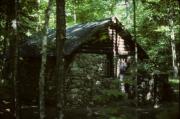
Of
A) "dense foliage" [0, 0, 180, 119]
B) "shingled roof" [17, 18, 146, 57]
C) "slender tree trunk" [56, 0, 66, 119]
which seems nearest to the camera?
"slender tree trunk" [56, 0, 66, 119]

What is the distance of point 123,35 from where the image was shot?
2636 centimetres

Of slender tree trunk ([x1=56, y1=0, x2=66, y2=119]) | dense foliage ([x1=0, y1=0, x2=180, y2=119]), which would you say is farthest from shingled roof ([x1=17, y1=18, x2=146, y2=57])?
slender tree trunk ([x1=56, y1=0, x2=66, y2=119])

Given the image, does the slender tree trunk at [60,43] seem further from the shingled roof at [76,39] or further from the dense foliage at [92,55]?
the shingled roof at [76,39]

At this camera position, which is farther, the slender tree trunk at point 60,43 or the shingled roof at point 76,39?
the shingled roof at point 76,39

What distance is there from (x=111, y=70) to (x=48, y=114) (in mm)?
8713

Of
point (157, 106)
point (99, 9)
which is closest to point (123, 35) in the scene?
point (157, 106)

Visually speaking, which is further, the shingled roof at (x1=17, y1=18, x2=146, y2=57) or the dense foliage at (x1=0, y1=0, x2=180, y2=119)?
the shingled roof at (x1=17, y1=18, x2=146, y2=57)

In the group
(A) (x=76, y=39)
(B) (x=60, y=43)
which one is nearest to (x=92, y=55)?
(A) (x=76, y=39)

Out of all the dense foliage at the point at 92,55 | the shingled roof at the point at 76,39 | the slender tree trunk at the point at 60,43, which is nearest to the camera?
the slender tree trunk at the point at 60,43

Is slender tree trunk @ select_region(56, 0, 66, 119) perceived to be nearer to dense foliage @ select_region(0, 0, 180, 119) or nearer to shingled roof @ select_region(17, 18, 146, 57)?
dense foliage @ select_region(0, 0, 180, 119)

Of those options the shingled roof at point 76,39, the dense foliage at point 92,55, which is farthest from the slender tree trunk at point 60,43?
the shingled roof at point 76,39

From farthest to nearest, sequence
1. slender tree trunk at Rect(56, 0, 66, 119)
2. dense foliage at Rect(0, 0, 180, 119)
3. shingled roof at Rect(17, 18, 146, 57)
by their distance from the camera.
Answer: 1. shingled roof at Rect(17, 18, 146, 57)
2. dense foliage at Rect(0, 0, 180, 119)
3. slender tree trunk at Rect(56, 0, 66, 119)

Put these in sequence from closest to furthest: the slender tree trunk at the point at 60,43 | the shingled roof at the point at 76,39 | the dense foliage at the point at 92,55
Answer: the slender tree trunk at the point at 60,43 → the dense foliage at the point at 92,55 → the shingled roof at the point at 76,39

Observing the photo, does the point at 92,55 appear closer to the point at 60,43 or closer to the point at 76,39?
the point at 76,39
